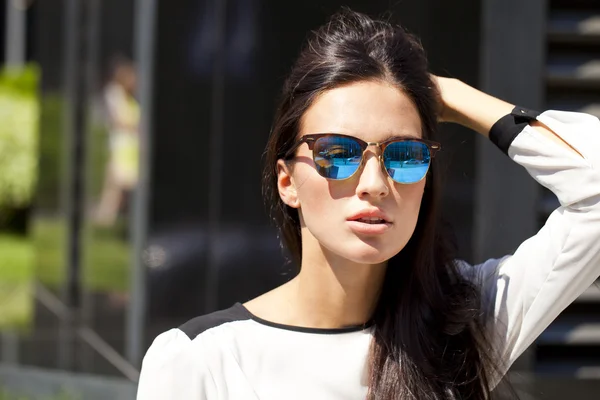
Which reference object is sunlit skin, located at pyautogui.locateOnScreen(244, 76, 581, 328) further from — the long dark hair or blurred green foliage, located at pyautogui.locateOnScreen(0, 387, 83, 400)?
blurred green foliage, located at pyautogui.locateOnScreen(0, 387, 83, 400)

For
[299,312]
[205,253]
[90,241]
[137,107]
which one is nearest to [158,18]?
[137,107]

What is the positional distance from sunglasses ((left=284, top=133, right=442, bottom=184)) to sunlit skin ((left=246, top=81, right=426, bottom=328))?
0.05 ft

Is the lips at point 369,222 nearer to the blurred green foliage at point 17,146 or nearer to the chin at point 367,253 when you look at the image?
the chin at point 367,253

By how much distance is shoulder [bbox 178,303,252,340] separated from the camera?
226 centimetres

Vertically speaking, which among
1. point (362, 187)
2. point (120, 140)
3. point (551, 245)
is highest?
point (362, 187)

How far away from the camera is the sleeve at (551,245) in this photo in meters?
2.29

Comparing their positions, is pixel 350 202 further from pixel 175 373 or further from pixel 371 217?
Answer: pixel 175 373

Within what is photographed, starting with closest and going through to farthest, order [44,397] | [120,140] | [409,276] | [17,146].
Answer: [409,276] → [44,397] → [120,140] → [17,146]

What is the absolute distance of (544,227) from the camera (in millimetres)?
2377

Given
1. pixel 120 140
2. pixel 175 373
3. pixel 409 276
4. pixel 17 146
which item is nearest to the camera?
pixel 175 373

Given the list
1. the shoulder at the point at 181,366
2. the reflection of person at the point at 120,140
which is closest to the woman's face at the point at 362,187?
the shoulder at the point at 181,366

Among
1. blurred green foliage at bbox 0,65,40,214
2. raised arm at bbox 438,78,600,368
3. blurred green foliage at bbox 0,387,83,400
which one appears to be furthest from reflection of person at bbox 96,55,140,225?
blurred green foliage at bbox 0,65,40,214

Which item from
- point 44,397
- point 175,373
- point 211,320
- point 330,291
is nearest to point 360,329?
point 330,291

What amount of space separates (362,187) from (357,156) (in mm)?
69
